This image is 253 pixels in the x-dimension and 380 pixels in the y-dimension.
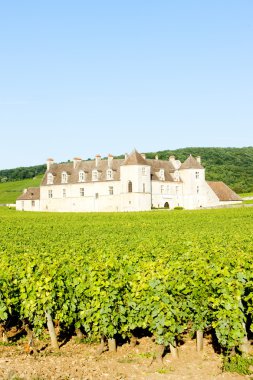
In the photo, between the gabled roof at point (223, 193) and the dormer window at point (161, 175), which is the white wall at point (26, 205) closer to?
the dormer window at point (161, 175)

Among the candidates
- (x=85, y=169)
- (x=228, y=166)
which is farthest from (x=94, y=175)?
(x=228, y=166)

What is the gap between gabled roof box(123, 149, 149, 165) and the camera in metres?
80.5

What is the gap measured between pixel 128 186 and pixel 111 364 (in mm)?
69719

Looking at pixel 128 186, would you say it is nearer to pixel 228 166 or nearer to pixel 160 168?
pixel 160 168

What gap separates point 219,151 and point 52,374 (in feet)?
635

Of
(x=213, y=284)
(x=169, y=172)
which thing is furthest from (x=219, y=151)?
(x=213, y=284)

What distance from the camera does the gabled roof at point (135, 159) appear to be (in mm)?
80500

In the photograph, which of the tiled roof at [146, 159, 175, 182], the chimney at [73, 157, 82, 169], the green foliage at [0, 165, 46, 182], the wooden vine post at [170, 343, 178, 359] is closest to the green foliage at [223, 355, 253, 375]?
the wooden vine post at [170, 343, 178, 359]

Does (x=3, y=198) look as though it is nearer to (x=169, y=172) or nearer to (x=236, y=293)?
(x=169, y=172)

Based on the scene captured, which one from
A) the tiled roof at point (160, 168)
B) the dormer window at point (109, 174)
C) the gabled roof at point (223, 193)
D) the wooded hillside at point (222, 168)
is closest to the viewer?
the dormer window at point (109, 174)

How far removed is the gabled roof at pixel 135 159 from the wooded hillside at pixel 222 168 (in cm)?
4784

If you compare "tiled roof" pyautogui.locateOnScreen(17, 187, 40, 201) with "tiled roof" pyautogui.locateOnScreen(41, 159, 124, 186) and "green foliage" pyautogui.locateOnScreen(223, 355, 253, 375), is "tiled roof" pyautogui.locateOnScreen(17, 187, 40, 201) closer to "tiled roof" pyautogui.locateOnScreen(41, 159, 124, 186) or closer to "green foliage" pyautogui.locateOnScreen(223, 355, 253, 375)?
"tiled roof" pyautogui.locateOnScreen(41, 159, 124, 186)

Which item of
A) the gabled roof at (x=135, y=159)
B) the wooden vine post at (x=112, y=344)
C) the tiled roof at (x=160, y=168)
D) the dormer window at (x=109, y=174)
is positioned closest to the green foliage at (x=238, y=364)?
the wooden vine post at (x=112, y=344)

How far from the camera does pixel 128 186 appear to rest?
81.6 m
